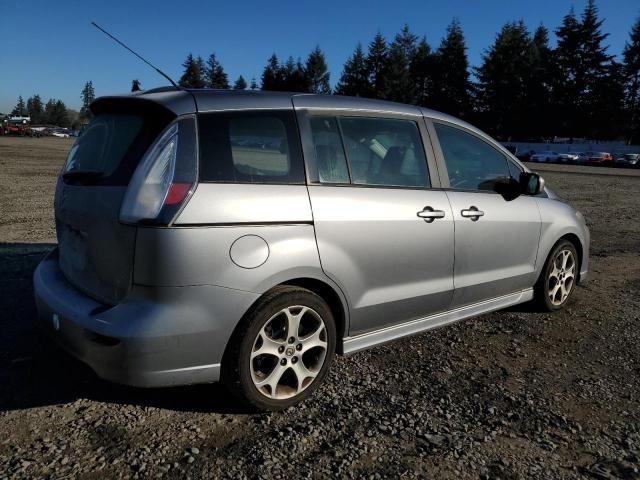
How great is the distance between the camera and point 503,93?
77.8m

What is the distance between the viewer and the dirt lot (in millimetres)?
2658

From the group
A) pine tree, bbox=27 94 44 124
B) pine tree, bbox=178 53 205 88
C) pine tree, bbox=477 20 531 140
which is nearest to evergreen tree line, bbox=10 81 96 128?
pine tree, bbox=27 94 44 124

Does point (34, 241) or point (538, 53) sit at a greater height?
point (538, 53)

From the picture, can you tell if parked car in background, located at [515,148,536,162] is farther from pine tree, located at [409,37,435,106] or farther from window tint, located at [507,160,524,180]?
window tint, located at [507,160,524,180]

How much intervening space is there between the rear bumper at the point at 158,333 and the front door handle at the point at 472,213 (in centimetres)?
180

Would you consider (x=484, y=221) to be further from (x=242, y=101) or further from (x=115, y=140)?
(x=115, y=140)

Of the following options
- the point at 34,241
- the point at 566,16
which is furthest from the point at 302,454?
the point at 566,16

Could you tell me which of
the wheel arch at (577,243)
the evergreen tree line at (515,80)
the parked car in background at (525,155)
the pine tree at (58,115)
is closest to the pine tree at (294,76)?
the evergreen tree line at (515,80)

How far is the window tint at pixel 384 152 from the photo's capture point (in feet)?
11.6

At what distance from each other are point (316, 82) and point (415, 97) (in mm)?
15234

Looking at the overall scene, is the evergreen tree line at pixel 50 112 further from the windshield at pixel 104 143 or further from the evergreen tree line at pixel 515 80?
the windshield at pixel 104 143

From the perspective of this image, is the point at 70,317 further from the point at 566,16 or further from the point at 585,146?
the point at 566,16

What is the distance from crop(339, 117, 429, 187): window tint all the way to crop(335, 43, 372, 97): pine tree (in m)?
85.1

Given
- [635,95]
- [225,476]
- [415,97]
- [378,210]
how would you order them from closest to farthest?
[225,476] → [378,210] → [635,95] → [415,97]
